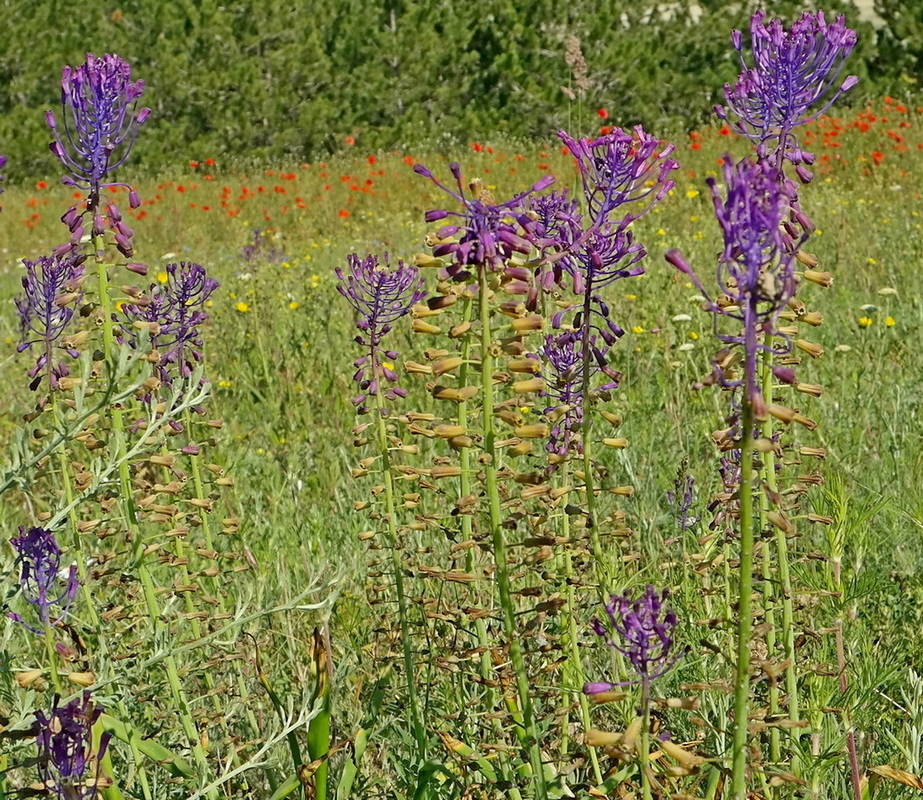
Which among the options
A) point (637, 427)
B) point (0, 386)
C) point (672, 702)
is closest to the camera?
point (672, 702)

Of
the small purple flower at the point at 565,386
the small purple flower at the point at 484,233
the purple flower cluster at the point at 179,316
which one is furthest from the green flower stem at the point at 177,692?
the small purple flower at the point at 484,233

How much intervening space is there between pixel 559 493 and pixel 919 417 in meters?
2.74

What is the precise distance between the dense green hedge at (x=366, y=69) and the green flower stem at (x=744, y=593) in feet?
56.9

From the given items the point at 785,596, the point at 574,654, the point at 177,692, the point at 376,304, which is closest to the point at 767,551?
the point at 785,596

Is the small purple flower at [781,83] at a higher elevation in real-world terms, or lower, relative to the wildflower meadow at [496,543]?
higher

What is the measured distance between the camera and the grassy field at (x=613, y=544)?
1925mm

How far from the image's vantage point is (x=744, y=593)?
1.23 m

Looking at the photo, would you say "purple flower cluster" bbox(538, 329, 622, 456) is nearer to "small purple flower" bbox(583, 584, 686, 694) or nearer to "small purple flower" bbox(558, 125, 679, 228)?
"small purple flower" bbox(558, 125, 679, 228)

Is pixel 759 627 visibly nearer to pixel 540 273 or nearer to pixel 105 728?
pixel 540 273

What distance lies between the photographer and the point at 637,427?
165 inches

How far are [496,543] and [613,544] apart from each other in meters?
1.12

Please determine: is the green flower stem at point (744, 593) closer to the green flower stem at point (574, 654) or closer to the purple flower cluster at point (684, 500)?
the green flower stem at point (574, 654)

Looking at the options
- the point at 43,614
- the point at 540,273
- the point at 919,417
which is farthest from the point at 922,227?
the point at 43,614

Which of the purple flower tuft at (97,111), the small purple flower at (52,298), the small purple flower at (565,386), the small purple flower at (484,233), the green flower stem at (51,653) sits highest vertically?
the purple flower tuft at (97,111)
